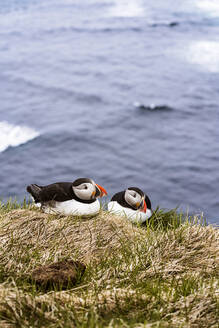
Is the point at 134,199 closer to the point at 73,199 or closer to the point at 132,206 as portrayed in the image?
the point at 132,206

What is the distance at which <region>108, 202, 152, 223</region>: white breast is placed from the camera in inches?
218

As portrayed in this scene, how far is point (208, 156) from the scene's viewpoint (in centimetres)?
1241

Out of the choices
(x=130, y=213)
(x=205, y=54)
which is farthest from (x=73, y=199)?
(x=205, y=54)

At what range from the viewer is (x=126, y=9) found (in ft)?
86.4

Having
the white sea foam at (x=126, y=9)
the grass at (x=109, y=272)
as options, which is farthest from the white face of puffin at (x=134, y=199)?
the white sea foam at (x=126, y=9)

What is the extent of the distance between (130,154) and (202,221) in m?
7.57

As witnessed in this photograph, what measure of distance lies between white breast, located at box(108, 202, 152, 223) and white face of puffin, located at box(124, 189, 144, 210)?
8 cm

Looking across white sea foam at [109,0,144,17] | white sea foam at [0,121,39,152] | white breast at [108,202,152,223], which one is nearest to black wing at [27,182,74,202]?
white breast at [108,202,152,223]

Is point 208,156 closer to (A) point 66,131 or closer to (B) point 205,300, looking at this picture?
(A) point 66,131

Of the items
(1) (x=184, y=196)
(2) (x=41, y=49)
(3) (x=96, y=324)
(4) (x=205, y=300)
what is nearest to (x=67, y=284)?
(3) (x=96, y=324)

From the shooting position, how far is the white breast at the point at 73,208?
5.06 m

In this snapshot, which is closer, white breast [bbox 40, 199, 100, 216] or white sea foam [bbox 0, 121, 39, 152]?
white breast [bbox 40, 199, 100, 216]

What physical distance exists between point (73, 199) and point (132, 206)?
926 millimetres

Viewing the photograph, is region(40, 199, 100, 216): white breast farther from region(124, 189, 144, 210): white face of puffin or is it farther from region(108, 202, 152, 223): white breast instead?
region(124, 189, 144, 210): white face of puffin
